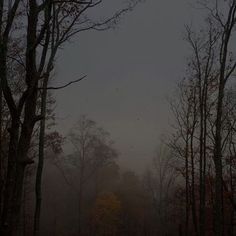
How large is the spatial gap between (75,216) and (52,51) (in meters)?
45.9

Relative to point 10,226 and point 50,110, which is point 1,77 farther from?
point 50,110

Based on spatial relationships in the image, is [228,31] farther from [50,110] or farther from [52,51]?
[50,110]

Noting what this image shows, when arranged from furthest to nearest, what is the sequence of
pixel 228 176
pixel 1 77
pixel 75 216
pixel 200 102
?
pixel 75 216
pixel 228 176
pixel 200 102
pixel 1 77

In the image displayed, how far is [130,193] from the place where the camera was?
55312 millimetres

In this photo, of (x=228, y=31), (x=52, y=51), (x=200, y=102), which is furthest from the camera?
(x=200, y=102)

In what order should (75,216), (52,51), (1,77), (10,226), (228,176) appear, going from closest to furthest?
(10,226) → (1,77) → (52,51) → (228,176) → (75,216)

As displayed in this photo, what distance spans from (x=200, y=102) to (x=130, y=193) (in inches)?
1404

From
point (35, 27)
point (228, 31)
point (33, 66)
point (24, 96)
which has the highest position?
point (228, 31)

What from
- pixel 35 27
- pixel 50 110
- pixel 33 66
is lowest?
pixel 33 66

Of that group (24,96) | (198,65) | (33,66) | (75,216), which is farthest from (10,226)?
(75,216)

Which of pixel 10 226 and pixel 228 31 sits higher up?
pixel 228 31

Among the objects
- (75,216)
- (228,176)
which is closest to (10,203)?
(228,176)

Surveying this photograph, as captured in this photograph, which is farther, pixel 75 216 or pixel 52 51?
pixel 75 216

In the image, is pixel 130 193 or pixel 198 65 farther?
pixel 130 193
